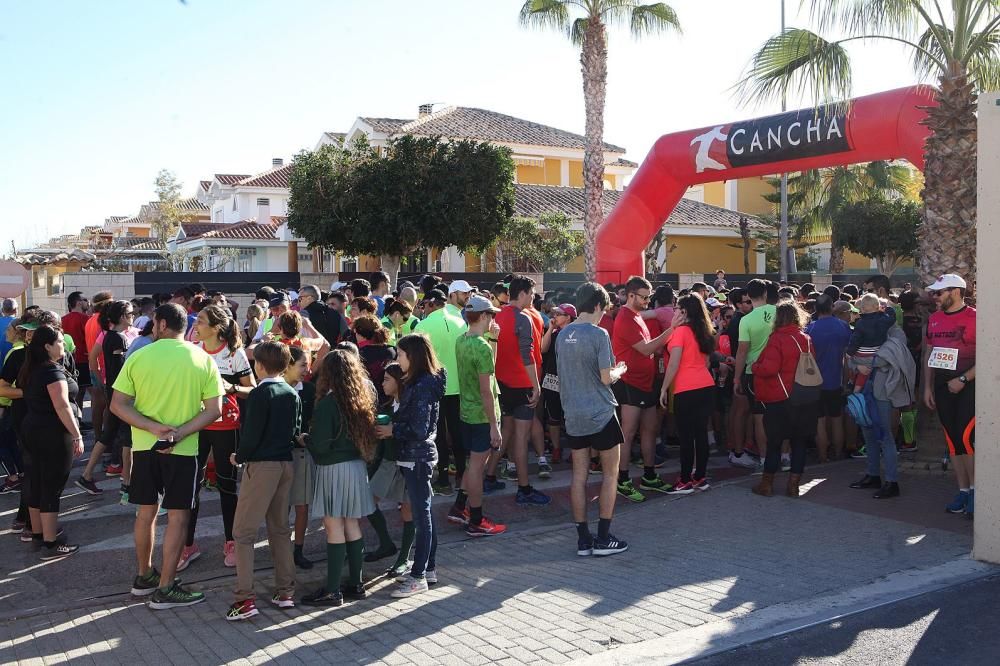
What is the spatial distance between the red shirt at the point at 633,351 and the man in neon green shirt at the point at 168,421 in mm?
3808

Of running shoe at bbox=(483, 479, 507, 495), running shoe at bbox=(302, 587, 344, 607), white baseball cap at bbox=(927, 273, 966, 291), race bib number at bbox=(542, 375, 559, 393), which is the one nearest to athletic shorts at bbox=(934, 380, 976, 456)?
white baseball cap at bbox=(927, 273, 966, 291)

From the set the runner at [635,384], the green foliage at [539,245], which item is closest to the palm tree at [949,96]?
the runner at [635,384]

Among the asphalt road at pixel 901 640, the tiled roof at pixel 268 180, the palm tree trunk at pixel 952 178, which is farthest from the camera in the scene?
the tiled roof at pixel 268 180

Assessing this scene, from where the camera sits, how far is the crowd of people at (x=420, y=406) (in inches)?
212

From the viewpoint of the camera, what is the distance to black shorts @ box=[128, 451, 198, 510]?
5.39m

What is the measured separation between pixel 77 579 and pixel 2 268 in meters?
9.83

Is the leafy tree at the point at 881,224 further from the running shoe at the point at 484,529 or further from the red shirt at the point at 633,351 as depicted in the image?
the running shoe at the point at 484,529

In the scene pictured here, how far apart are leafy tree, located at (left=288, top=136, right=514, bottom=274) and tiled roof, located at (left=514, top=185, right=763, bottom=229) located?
8.49 metres

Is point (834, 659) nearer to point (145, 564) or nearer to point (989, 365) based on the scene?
point (989, 365)

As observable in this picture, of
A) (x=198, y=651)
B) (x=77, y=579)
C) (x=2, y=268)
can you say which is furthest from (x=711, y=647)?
(x=2, y=268)

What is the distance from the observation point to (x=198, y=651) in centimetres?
479

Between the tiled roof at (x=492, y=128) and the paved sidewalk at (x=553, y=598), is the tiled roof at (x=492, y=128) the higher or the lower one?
the higher one

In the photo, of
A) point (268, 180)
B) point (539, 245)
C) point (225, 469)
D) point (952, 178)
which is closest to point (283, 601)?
point (225, 469)

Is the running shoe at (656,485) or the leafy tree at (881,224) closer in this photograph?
the running shoe at (656,485)
